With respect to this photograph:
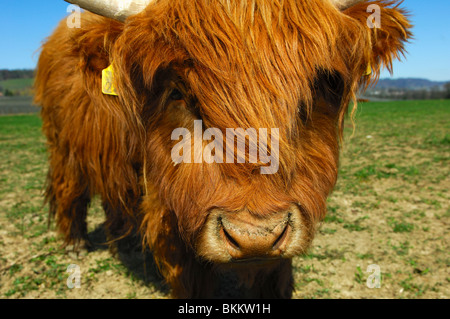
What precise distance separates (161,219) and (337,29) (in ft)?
4.91

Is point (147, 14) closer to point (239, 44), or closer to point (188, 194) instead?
point (239, 44)

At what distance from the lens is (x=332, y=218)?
431cm

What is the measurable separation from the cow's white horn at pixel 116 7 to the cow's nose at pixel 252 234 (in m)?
1.14

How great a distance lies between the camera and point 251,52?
4.94 ft

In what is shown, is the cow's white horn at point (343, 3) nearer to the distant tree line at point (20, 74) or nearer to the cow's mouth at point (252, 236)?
the cow's mouth at point (252, 236)

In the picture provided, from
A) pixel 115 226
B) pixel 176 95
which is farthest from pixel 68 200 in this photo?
pixel 176 95

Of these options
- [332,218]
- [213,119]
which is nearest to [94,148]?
[213,119]

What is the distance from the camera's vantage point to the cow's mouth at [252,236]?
1.42 m

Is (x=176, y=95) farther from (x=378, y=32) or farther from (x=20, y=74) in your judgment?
(x=20, y=74)

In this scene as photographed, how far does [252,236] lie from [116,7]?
1.30m

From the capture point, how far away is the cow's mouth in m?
1.42

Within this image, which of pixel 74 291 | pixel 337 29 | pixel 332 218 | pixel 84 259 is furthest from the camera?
pixel 332 218

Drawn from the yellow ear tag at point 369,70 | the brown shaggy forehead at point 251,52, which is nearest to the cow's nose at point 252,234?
the brown shaggy forehead at point 251,52
